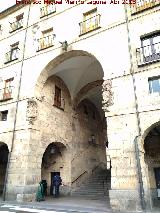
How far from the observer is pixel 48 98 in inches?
599

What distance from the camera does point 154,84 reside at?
10359 millimetres

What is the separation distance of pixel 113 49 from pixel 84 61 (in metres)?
3.43

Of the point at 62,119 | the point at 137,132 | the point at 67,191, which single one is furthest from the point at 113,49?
the point at 67,191

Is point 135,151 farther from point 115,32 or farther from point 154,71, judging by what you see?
point 115,32

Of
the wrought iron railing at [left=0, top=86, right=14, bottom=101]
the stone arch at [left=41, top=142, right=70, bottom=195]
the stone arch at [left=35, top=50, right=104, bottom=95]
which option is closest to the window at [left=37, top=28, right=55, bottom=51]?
the stone arch at [left=35, top=50, right=104, bottom=95]

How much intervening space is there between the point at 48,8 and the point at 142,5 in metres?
7.50

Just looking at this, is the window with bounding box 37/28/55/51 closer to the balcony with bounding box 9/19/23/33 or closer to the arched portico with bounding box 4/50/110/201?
the arched portico with bounding box 4/50/110/201

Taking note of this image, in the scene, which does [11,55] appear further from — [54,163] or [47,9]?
[54,163]

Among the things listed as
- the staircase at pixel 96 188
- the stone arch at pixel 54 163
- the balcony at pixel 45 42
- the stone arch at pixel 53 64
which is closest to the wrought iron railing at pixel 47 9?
the balcony at pixel 45 42

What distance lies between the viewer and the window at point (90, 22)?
13.7 meters

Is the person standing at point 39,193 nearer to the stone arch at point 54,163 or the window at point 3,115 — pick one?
the stone arch at point 54,163

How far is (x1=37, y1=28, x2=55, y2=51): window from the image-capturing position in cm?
1510

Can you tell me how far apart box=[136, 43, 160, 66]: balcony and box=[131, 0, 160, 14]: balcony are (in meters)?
2.30

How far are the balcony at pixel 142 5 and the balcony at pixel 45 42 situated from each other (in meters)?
5.55
